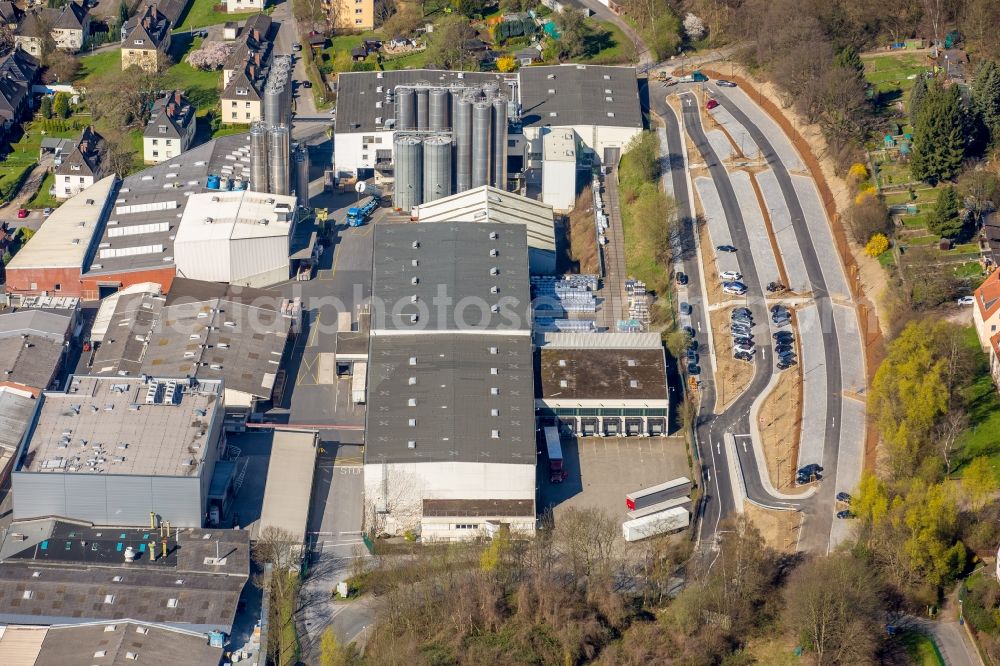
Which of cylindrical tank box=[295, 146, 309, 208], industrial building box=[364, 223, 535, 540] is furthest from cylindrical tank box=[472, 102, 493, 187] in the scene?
cylindrical tank box=[295, 146, 309, 208]

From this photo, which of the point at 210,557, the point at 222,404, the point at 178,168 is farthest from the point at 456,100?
the point at 210,557

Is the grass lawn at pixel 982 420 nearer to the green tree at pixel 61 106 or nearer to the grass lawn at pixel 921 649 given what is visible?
the grass lawn at pixel 921 649

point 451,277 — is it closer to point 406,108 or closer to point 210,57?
point 406,108

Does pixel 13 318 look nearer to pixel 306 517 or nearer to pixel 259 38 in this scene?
pixel 306 517

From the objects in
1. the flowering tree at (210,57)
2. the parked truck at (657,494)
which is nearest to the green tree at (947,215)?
the parked truck at (657,494)

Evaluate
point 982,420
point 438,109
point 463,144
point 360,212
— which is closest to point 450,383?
point 360,212

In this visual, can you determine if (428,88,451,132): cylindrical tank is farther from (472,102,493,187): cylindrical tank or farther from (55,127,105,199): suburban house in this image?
(55,127,105,199): suburban house
